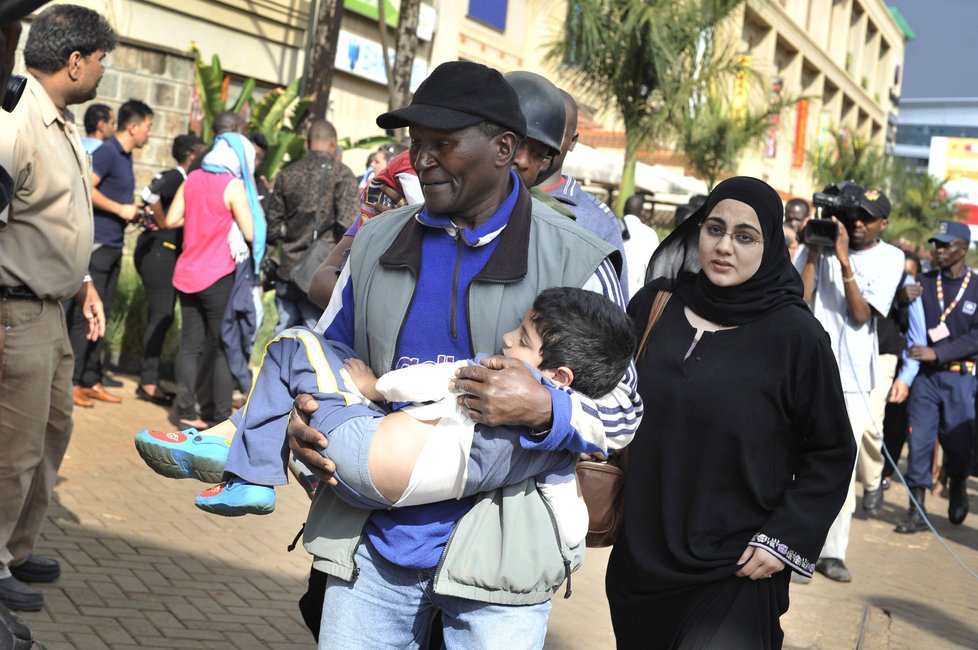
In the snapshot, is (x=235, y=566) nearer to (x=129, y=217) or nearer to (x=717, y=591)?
(x=717, y=591)

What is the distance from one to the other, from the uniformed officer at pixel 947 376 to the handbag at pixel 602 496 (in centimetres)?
701

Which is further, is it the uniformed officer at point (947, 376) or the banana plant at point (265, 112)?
the banana plant at point (265, 112)

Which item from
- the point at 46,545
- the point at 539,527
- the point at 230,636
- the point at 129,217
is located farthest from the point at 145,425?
the point at 539,527

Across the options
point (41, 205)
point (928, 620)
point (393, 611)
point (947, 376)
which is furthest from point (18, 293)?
point (947, 376)

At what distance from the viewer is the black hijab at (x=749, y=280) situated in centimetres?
414

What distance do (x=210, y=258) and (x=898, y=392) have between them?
5.74m

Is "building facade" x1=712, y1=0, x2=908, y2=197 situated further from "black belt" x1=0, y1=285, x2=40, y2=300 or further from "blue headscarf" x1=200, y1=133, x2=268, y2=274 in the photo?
"black belt" x1=0, y1=285, x2=40, y2=300

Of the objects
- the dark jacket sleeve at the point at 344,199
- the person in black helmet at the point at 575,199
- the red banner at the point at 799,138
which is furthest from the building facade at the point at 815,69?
the person in black helmet at the point at 575,199

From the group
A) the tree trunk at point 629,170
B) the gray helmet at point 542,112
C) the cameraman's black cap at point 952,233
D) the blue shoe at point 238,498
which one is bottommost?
the blue shoe at point 238,498

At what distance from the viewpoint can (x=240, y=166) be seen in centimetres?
960

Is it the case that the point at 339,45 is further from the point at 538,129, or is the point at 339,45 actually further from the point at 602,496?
the point at 602,496

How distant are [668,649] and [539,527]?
1.28m

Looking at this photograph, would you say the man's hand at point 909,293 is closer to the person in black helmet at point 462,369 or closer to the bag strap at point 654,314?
the bag strap at point 654,314

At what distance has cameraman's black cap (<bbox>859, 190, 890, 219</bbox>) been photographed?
799cm
